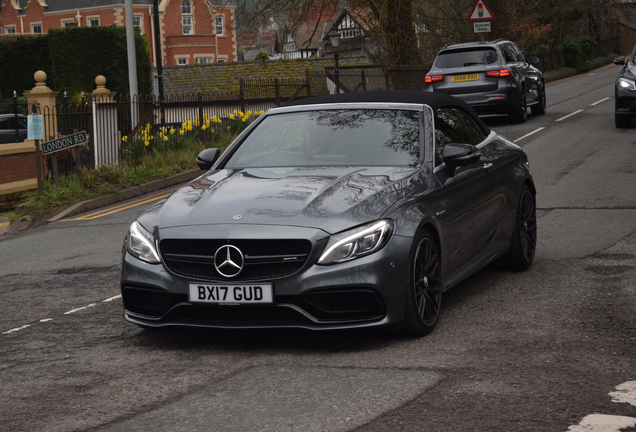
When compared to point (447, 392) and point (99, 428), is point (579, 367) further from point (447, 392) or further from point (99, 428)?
point (99, 428)

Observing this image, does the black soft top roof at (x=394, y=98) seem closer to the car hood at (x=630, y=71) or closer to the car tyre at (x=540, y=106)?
the car hood at (x=630, y=71)

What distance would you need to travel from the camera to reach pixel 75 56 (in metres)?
46.4

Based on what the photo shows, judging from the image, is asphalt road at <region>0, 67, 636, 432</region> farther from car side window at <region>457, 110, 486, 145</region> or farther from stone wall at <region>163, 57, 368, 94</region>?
stone wall at <region>163, 57, 368, 94</region>

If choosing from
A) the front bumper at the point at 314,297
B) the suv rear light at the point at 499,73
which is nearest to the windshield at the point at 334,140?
the front bumper at the point at 314,297

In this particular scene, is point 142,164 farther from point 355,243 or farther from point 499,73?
point 355,243

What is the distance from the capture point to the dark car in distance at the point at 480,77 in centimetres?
1978

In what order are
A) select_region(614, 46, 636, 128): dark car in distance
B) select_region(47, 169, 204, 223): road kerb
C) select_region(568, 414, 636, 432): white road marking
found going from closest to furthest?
1. select_region(568, 414, 636, 432): white road marking
2. select_region(47, 169, 204, 223): road kerb
3. select_region(614, 46, 636, 128): dark car in distance

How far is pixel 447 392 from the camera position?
4340 mm

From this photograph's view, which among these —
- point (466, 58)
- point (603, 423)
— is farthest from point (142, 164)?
point (603, 423)

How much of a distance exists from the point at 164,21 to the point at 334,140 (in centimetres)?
7282

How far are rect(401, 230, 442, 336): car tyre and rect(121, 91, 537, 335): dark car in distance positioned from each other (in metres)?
0.01

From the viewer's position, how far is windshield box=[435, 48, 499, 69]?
1994 cm

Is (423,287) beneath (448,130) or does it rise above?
beneath

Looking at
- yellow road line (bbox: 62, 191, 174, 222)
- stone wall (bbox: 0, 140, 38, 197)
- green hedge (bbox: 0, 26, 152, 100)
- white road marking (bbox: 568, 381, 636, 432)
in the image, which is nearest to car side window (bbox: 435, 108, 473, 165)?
white road marking (bbox: 568, 381, 636, 432)
